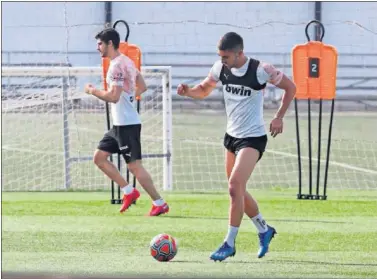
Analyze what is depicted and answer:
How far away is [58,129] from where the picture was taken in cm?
2131

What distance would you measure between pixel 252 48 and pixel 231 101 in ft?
84.8

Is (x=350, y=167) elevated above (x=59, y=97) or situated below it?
below

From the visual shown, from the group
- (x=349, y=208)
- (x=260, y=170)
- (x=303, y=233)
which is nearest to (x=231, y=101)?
(x=303, y=233)

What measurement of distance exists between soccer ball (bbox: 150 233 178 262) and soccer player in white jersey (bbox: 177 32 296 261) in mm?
301

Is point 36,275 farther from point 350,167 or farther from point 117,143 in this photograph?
point 350,167

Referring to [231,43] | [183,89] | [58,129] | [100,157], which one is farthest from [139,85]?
[58,129]

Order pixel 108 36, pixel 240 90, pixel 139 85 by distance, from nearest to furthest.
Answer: pixel 240 90 < pixel 108 36 < pixel 139 85

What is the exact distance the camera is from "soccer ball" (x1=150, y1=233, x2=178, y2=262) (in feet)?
29.2

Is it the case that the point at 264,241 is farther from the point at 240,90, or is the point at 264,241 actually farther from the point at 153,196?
the point at 153,196

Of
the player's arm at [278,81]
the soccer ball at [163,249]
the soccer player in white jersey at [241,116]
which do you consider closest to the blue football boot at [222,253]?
the soccer player in white jersey at [241,116]

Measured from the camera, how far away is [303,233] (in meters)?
10.7

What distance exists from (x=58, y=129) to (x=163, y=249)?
41.4 feet

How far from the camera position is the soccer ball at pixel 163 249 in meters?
8.91

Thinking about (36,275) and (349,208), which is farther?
(349,208)
